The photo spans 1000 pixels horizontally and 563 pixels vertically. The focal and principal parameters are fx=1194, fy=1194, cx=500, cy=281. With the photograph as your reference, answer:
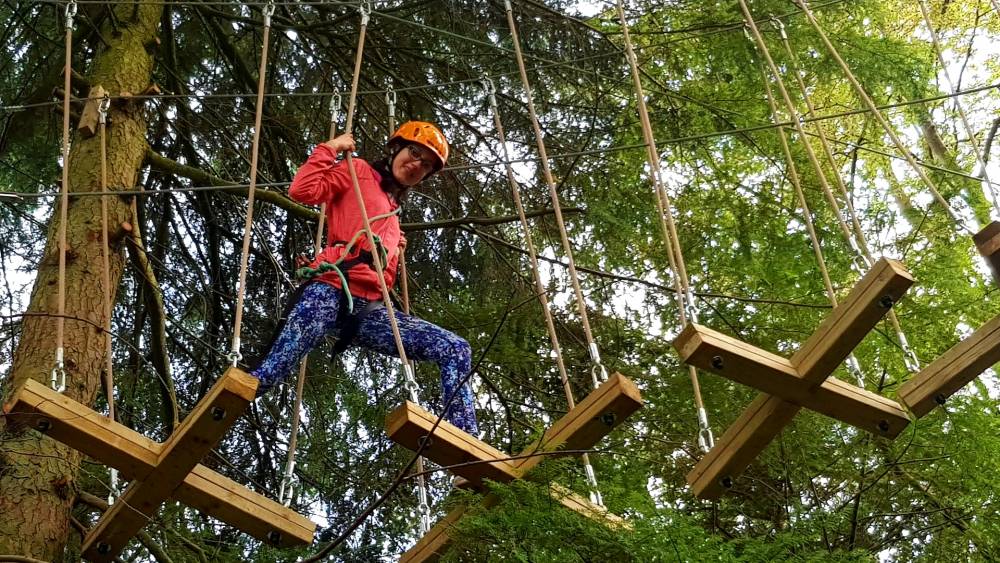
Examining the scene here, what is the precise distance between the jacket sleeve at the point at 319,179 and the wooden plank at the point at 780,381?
4.73 ft

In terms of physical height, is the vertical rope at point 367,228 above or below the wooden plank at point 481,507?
above

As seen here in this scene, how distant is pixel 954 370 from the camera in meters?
3.32

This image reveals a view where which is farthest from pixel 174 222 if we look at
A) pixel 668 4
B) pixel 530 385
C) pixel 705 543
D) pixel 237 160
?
pixel 705 543

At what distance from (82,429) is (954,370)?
2.41 m

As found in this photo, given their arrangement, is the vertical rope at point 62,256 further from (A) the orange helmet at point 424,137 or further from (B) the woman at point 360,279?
(A) the orange helmet at point 424,137

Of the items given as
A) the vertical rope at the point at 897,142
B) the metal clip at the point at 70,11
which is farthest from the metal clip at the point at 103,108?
the vertical rope at the point at 897,142

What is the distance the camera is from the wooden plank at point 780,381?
10.5 ft

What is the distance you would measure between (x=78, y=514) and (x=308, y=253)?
2.04 m

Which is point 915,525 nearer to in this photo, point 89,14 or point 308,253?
point 308,253

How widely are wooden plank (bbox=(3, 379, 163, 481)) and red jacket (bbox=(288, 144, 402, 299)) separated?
2.97 ft

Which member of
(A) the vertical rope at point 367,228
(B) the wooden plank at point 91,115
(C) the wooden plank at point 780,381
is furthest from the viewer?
(B) the wooden plank at point 91,115

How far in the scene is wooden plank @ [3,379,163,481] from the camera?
3.23 meters

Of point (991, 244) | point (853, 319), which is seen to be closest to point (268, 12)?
point (853, 319)

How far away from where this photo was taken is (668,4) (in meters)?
6.69
